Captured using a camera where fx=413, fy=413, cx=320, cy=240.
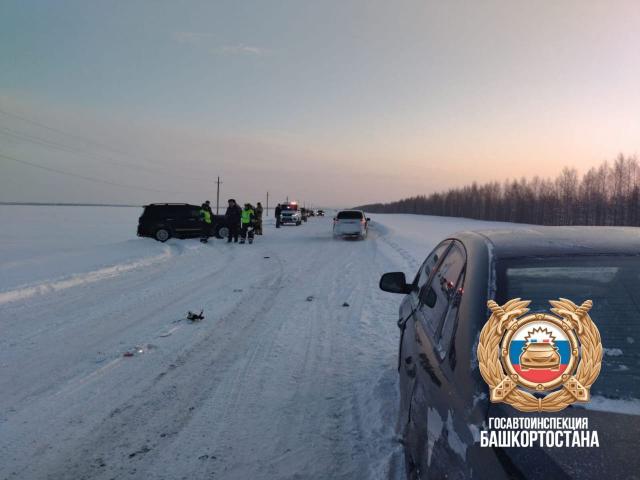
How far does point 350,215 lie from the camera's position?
912 inches

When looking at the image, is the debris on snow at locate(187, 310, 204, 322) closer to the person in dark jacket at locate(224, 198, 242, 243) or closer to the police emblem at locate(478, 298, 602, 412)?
the police emblem at locate(478, 298, 602, 412)

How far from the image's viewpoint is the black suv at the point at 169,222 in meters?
19.9

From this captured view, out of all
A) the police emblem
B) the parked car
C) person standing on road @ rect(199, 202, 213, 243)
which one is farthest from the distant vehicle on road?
the police emblem

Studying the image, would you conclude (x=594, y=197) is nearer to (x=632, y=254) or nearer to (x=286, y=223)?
(x=286, y=223)

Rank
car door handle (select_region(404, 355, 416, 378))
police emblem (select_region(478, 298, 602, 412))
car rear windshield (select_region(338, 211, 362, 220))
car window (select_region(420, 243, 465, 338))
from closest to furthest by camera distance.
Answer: police emblem (select_region(478, 298, 602, 412)) → car window (select_region(420, 243, 465, 338)) → car door handle (select_region(404, 355, 416, 378)) → car rear windshield (select_region(338, 211, 362, 220))

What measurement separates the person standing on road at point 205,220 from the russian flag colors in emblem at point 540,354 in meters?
18.8

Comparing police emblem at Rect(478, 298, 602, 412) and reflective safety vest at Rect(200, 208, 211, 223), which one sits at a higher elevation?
reflective safety vest at Rect(200, 208, 211, 223)

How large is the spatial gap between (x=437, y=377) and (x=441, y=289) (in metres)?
0.82

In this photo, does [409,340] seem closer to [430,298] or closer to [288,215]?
[430,298]

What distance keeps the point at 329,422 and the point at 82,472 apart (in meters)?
1.82

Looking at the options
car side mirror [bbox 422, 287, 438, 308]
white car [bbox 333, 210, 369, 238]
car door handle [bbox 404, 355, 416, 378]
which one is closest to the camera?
car door handle [bbox 404, 355, 416, 378]

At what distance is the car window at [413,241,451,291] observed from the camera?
3.31 m

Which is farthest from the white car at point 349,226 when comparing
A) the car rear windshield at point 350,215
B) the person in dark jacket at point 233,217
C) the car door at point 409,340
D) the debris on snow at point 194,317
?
the car door at point 409,340

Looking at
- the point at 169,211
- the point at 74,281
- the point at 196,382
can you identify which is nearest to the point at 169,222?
the point at 169,211
